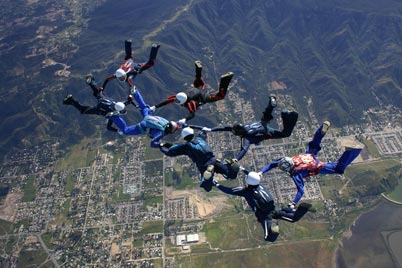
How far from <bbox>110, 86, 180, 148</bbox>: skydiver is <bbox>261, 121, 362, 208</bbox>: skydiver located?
38.8 feet

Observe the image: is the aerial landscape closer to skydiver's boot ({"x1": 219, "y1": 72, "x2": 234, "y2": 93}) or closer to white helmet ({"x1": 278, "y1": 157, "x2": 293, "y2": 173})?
skydiver's boot ({"x1": 219, "y1": 72, "x2": 234, "y2": 93})

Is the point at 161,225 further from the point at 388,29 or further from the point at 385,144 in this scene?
the point at 388,29

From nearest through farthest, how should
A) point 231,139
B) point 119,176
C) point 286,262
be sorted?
point 286,262 → point 119,176 → point 231,139

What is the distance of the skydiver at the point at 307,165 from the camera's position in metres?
39.1

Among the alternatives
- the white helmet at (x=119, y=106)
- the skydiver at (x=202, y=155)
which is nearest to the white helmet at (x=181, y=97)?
the skydiver at (x=202, y=155)

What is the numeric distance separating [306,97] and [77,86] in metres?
113

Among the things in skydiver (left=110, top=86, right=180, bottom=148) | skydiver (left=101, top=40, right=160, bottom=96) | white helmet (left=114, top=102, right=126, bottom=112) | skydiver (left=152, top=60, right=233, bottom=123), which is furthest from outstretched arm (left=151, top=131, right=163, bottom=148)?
skydiver (left=101, top=40, right=160, bottom=96)

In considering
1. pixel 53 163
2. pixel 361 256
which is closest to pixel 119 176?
pixel 53 163

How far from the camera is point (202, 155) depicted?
4066 centimetres

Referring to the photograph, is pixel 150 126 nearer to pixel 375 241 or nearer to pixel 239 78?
pixel 375 241

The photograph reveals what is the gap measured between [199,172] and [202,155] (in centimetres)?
4336

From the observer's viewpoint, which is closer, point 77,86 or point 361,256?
point 361,256

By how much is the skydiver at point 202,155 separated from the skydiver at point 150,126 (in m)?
1.74

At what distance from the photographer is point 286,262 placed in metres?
99.9
